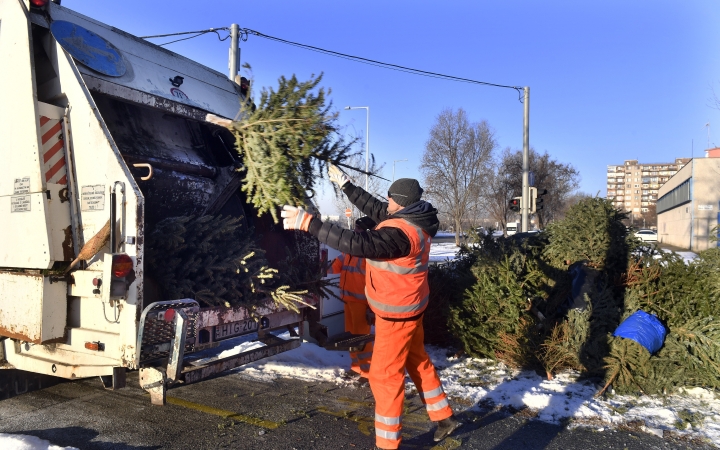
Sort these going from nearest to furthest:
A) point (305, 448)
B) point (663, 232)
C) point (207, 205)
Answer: point (305, 448), point (207, 205), point (663, 232)

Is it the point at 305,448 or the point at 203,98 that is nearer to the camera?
the point at 305,448

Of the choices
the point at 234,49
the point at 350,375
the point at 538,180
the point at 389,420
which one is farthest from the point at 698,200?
the point at 389,420

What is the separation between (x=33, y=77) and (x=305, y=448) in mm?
3078

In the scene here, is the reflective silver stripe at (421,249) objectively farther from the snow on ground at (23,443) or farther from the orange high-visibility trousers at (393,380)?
the snow on ground at (23,443)

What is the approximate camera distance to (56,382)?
15.5 feet

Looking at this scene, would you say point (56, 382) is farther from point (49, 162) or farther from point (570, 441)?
point (570, 441)

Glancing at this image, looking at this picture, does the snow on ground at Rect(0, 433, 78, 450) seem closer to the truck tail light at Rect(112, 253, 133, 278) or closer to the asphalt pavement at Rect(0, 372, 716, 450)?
the asphalt pavement at Rect(0, 372, 716, 450)

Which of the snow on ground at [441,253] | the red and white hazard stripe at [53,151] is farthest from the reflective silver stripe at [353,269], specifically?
the snow on ground at [441,253]

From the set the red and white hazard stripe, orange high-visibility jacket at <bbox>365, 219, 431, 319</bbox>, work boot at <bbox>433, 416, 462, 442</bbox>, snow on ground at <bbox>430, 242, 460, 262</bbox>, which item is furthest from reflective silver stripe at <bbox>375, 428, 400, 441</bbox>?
snow on ground at <bbox>430, 242, 460, 262</bbox>

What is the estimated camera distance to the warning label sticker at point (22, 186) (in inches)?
139

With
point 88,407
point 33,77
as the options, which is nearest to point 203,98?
point 33,77

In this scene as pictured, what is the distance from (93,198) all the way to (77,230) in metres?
0.27

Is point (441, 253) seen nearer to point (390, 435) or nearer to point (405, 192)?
point (405, 192)

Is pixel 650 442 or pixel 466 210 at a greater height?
pixel 466 210
